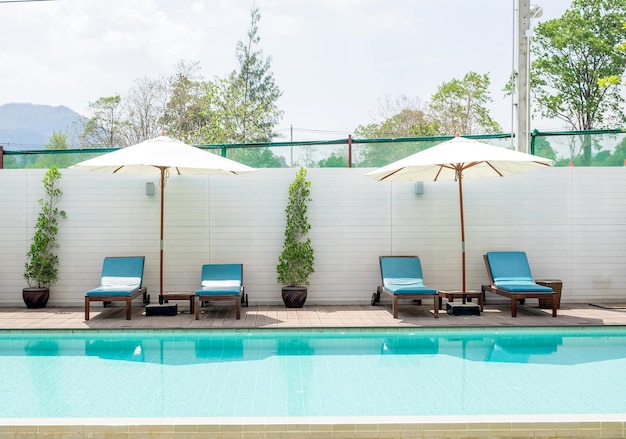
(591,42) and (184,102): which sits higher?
(591,42)

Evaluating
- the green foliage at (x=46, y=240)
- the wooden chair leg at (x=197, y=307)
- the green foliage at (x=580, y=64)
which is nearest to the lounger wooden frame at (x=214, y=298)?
the wooden chair leg at (x=197, y=307)

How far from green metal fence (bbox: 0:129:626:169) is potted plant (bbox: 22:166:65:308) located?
52 cm

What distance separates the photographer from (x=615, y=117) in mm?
33281

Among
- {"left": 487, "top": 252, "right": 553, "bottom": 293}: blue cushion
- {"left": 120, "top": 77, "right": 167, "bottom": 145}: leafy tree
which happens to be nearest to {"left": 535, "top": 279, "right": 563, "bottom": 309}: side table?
{"left": 487, "top": 252, "right": 553, "bottom": 293}: blue cushion

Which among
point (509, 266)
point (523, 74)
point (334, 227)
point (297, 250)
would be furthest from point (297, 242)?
point (523, 74)

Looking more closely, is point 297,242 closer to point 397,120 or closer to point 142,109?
point 397,120

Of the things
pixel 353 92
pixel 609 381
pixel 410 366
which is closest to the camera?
pixel 609 381

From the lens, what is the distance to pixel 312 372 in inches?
230

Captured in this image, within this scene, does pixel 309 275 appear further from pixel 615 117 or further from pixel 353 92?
pixel 615 117

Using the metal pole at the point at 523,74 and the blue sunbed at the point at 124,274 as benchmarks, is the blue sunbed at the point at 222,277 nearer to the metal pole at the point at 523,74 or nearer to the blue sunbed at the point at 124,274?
the blue sunbed at the point at 124,274

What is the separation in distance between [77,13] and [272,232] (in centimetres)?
2206

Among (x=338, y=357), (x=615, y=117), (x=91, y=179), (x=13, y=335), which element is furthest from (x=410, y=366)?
(x=615, y=117)

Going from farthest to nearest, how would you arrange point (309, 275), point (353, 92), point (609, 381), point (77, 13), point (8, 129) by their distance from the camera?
1. point (8, 129)
2. point (353, 92)
3. point (77, 13)
4. point (309, 275)
5. point (609, 381)

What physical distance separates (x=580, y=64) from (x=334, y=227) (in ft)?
101
